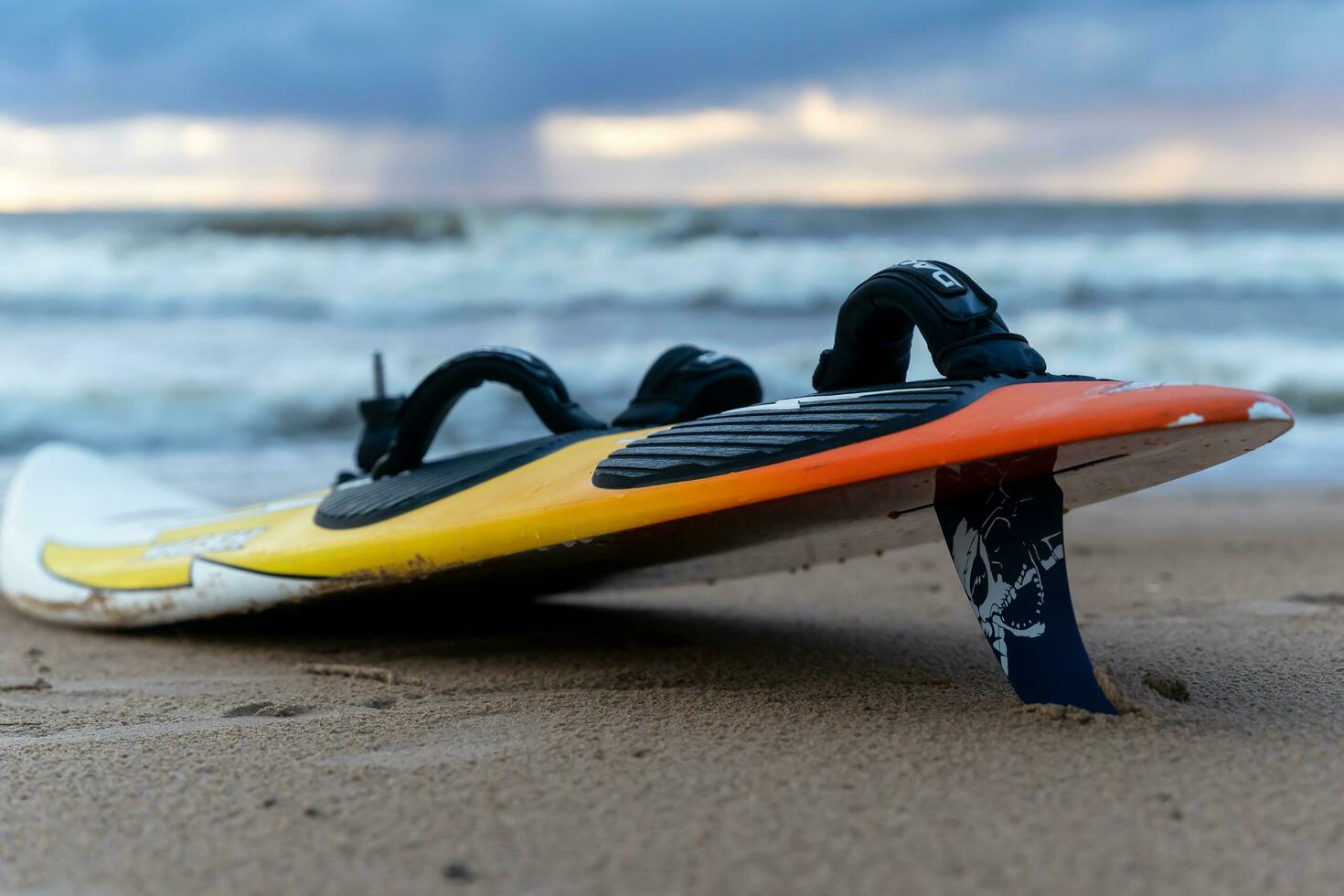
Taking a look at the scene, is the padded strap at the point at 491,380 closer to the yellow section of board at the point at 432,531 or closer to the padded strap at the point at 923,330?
the yellow section of board at the point at 432,531

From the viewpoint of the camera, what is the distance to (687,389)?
2.62 metres

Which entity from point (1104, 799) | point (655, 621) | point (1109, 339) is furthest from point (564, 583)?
point (1109, 339)

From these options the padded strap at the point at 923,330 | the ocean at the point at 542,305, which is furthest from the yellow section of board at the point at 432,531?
the ocean at the point at 542,305

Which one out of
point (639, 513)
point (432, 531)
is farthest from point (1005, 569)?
point (432, 531)

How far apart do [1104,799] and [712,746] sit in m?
0.55

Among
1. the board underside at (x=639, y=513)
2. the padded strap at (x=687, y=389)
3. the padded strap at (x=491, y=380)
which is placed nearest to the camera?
the board underside at (x=639, y=513)

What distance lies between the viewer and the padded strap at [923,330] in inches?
79.9

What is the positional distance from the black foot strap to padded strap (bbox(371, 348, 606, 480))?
3.31 feet

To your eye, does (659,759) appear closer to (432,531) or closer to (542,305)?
(432,531)

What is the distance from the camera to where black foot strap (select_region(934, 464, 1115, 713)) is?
1867 mm

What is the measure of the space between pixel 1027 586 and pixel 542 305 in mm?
9656

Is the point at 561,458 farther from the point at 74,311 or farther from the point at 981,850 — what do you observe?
the point at 74,311

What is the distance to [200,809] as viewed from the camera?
1614 mm

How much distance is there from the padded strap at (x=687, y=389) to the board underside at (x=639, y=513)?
0.11m
